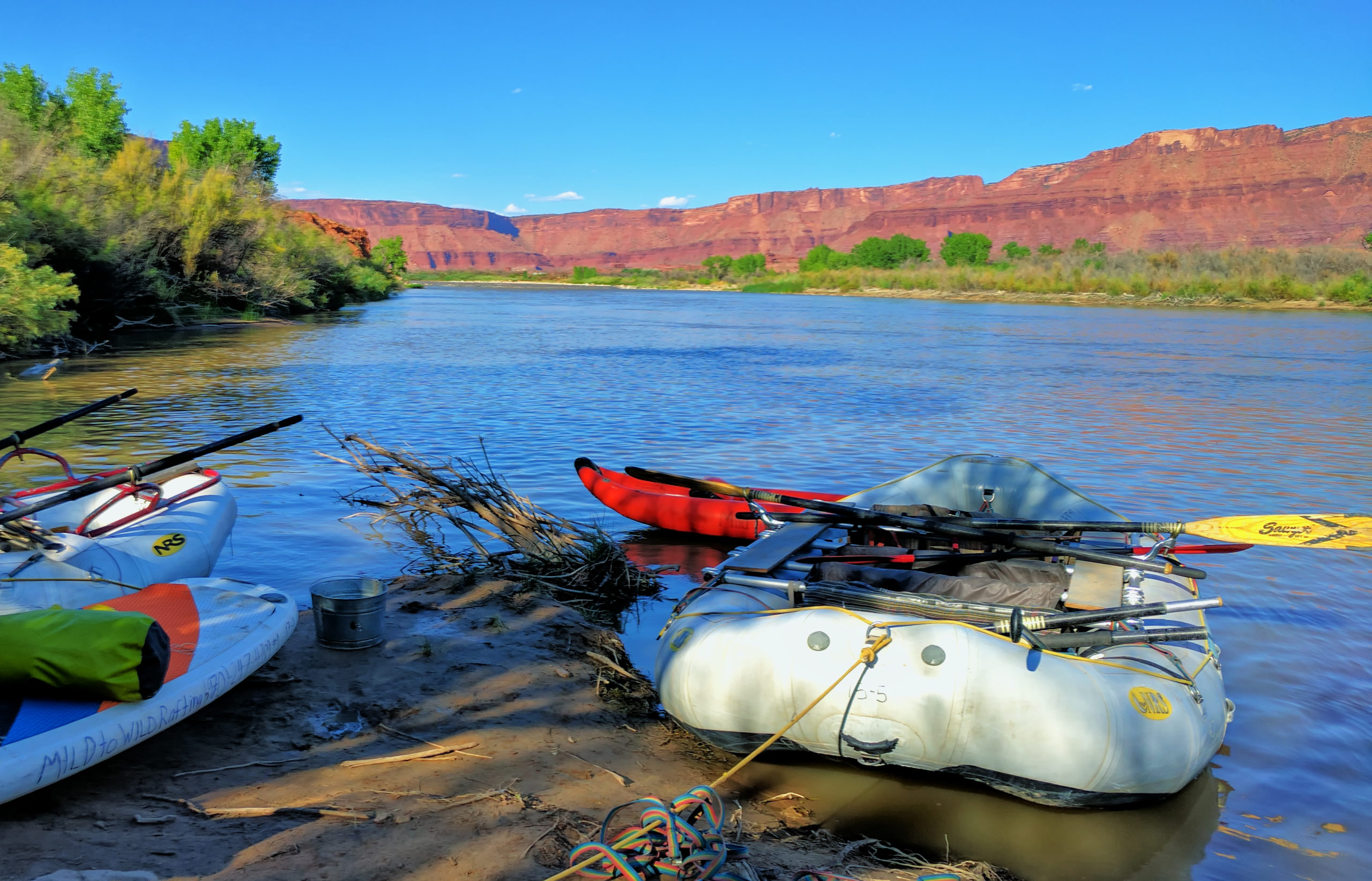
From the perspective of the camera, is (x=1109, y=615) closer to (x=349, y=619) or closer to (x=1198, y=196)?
(x=349, y=619)

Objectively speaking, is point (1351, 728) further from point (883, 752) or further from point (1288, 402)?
point (1288, 402)

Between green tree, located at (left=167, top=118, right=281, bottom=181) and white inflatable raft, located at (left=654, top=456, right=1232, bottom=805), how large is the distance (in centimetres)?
5087

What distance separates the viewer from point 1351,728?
528cm

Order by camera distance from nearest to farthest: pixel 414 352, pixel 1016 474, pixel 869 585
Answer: pixel 869 585, pixel 1016 474, pixel 414 352

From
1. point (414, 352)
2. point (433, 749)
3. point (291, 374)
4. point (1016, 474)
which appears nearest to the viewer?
point (433, 749)

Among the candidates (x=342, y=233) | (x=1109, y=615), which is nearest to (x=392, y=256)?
(x=342, y=233)

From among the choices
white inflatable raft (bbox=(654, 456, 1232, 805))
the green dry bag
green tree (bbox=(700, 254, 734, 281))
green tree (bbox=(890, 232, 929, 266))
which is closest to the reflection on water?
white inflatable raft (bbox=(654, 456, 1232, 805))

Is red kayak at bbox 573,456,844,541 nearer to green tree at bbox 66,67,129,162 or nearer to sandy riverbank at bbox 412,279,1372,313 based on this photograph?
green tree at bbox 66,67,129,162

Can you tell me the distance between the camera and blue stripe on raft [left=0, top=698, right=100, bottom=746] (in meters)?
3.21

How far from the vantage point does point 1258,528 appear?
5.67 m

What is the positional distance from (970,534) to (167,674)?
4.27 meters

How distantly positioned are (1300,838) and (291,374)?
1982 centimetres

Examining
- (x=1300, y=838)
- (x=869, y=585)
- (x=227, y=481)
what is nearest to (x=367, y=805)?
(x=869, y=585)

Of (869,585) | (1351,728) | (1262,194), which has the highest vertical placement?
(1262,194)
